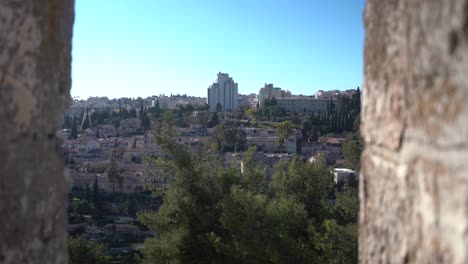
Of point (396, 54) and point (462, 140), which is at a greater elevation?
point (396, 54)

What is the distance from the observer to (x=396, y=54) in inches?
32.3

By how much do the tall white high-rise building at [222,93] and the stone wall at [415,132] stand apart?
8204 cm

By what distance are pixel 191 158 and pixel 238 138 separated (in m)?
39.2

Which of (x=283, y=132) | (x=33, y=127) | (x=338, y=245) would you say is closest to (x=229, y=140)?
(x=283, y=132)

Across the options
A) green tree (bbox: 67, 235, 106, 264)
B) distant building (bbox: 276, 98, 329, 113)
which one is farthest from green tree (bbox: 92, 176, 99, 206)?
distant building (bbox: 276, 98, 329, 113)

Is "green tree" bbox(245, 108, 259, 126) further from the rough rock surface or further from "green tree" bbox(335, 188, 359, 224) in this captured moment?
the rough rock surface

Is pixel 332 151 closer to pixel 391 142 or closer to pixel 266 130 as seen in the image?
pixel 266 130

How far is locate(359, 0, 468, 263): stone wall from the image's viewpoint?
624 millimetres

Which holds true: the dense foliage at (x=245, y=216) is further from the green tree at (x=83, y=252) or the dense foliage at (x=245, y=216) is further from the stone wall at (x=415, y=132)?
the stone wall at (x=415, y=132)

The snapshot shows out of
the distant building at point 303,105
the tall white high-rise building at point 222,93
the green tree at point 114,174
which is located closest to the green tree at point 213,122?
the distant building at point 303,105

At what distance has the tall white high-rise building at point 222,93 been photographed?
83.7m

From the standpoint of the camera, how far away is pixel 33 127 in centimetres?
117

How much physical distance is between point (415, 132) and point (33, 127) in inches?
33.8

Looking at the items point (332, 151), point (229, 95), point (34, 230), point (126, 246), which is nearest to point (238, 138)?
point (332, 151)
